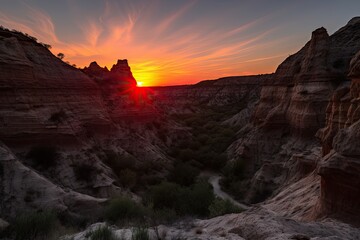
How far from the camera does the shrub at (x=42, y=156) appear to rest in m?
18.1

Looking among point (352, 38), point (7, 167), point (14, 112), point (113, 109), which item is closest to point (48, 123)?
point (14, 112)

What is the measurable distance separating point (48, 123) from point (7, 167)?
5.99 meters

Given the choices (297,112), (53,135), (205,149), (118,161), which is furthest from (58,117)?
(297,112)

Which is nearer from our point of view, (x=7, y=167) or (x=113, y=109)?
(x=7, y=167)

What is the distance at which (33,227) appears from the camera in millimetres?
9383

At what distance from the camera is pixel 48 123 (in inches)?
788

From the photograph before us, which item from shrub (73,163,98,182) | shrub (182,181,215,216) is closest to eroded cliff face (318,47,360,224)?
shrub (182,181,215,216)

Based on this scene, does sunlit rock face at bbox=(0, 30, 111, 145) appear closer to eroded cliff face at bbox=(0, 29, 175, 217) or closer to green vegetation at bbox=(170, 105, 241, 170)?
eroded cliff face at bbox=(0, 29, 175, 217)

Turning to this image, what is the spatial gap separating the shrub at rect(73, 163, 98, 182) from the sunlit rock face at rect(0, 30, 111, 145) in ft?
8.52

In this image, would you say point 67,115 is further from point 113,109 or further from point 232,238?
point 232,238

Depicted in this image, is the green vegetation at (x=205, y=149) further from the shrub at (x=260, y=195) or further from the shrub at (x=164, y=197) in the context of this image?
the shrub at (x=164, y=197)

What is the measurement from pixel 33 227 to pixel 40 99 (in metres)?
14.1

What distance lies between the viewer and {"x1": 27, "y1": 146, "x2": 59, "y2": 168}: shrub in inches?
711

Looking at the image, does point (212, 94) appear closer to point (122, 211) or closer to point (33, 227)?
point (122, 211)
